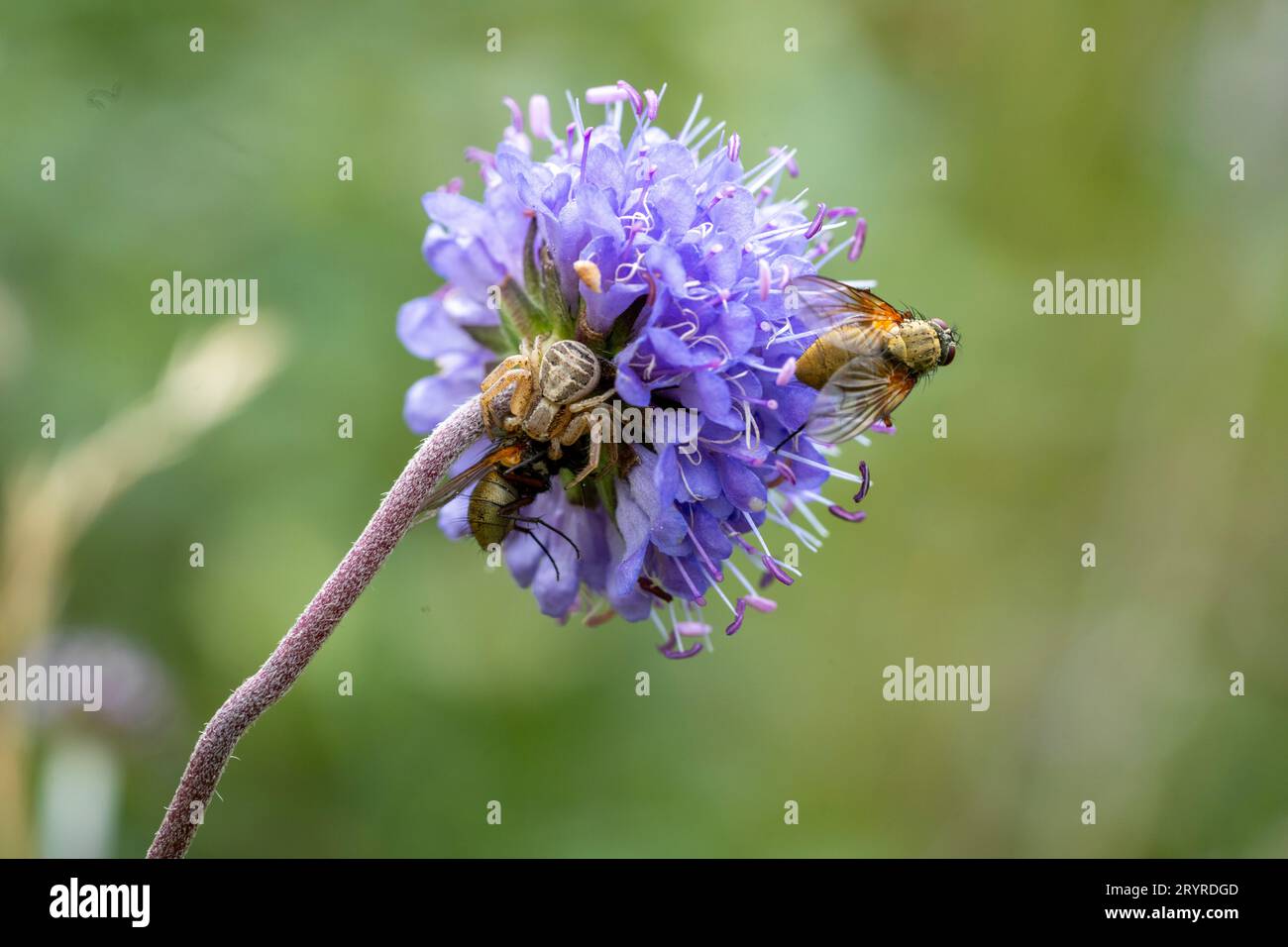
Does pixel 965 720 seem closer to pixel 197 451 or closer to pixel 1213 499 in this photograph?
pixel 1213 499

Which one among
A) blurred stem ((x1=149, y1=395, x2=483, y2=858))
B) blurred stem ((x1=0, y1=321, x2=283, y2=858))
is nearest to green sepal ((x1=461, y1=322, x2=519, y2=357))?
blurred stem ((x1=149, y1=395, x2=483, y2=858))

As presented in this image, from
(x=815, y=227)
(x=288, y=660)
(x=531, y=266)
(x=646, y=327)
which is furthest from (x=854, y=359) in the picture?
(x=288, y=660)

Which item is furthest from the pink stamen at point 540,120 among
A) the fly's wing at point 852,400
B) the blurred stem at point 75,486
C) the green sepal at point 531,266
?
the blurred stem at point 75,486

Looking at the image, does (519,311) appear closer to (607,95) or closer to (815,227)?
(607,95)

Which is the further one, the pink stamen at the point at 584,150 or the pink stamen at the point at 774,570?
the pink stamen at the point at 774,570

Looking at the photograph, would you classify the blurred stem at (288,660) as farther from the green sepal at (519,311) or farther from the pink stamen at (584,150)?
the pink stamen at (584,150)

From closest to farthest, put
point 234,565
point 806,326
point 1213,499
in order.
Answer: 1. point 806,326
2. point 234,565
3. point 1213,499
